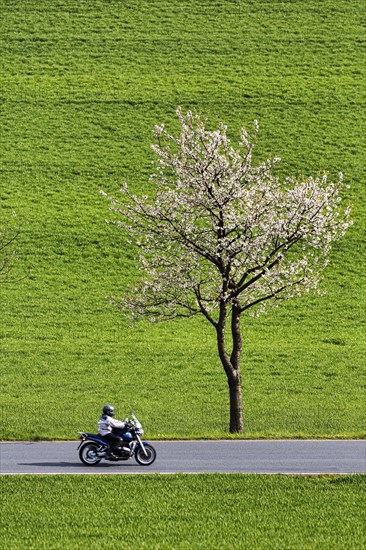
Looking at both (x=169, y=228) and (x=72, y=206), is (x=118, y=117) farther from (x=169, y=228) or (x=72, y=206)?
(x=169, y=228)

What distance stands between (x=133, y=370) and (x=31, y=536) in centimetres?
2121

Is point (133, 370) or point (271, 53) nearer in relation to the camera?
point (133, 370)

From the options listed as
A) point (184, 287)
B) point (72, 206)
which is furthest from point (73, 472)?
point (72, 206)

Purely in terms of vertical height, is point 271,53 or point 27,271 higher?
point 271,53

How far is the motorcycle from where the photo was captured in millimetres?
21422

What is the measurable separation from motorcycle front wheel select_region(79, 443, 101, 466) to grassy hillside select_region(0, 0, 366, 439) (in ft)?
18.4

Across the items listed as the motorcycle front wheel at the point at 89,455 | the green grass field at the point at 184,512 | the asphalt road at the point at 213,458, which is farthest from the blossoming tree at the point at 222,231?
the green grass field at the point at 184,512

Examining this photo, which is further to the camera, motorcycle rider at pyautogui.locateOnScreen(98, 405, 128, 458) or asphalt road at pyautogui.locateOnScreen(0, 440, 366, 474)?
motorcycle rider at pyautogui.locateOnScreen(98, 405, 128, 458)

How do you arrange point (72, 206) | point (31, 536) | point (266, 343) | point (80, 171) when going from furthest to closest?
point (80, 171) → point (72, 206) → point (266, 343) → point (31, 536)

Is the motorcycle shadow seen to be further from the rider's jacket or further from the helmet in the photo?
the helmet

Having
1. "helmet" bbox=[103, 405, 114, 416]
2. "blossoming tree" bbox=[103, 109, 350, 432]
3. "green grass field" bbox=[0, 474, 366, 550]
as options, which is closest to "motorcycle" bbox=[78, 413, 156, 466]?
"helmet" bbox=[103, 405, 114, 416]

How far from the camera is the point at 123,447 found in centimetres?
2148

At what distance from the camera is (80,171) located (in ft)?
183

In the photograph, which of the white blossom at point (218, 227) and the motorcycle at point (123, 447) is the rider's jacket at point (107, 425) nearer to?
the motorcycle at point (123, 447)
